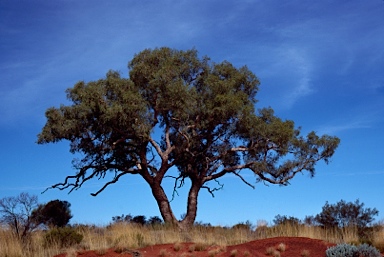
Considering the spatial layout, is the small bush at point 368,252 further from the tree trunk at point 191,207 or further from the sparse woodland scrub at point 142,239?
the tree trunk at point 191,207

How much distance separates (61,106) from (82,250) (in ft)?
40.6

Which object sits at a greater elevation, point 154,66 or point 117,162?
point 154,66

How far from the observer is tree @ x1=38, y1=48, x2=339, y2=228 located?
29.1 metres

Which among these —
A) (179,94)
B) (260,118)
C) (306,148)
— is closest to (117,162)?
(179,94)

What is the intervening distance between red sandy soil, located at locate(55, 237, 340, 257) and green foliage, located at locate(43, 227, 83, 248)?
2.43 metres

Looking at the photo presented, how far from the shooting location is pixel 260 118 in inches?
1249

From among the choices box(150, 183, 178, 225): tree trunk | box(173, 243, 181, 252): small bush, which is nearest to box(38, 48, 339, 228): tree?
box(150, 183, 178, 225): tree trunk

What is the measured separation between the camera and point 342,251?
1752 centimetres

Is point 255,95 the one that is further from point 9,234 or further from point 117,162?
point 9,234

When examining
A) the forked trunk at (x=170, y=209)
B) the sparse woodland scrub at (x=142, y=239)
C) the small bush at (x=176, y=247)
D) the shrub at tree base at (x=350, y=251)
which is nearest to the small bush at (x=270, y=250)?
the sparse woodland scrub at (x=142, y=239)

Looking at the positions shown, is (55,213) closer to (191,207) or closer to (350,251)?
(191,207)

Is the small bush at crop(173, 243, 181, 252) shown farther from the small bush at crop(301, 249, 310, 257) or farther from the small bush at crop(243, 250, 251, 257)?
the small bush at crop(301, 249, 310, 257)

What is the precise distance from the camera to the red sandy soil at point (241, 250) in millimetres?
18812

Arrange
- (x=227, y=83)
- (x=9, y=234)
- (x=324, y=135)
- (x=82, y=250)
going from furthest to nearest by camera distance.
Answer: (x=324, y=135) < (x=227, y=83) < (x=9, y=234) < (x=82, y=250)
